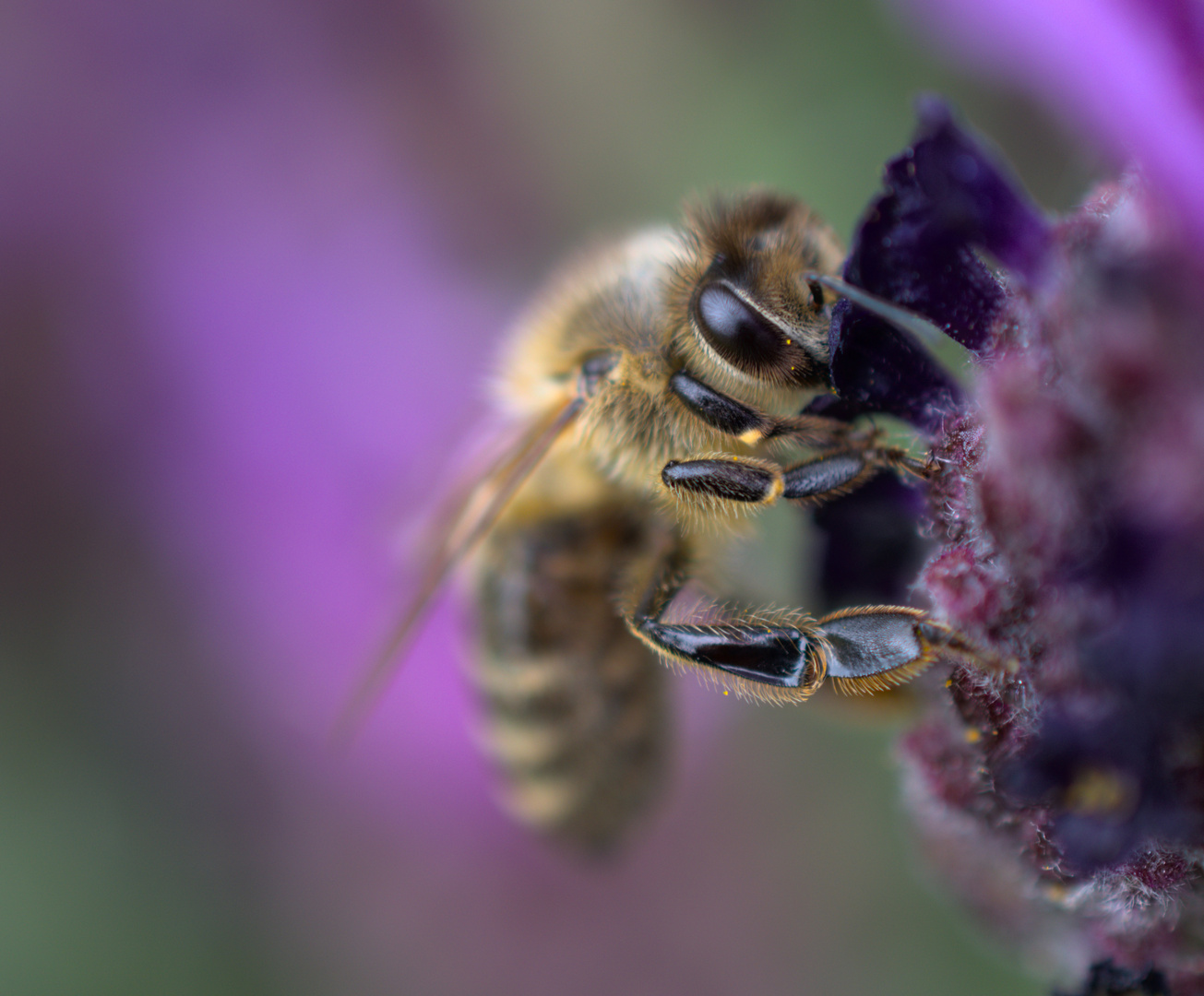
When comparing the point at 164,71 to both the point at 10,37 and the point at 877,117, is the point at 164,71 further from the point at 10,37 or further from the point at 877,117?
the point at 877,117

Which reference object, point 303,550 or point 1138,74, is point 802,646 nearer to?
point 1138,74

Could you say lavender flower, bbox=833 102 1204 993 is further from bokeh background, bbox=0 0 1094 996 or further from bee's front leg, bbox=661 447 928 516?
bokeh background, bbox=0 0 1094 996

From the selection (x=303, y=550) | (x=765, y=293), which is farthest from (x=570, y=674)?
(x=303, y=550)

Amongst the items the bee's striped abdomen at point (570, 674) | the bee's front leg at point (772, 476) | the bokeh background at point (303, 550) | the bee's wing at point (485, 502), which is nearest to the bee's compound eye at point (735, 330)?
the bee's front leg at point (772, 476)

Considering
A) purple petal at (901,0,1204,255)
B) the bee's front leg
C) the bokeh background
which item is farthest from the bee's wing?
the bokeh background

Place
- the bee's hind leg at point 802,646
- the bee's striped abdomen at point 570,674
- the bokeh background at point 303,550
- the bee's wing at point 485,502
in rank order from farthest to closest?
the bokeh background at point 303,550 < the bee's striped abdomen at point 570,674 < the bee's wing at point 485,502 < the bee's hind leg at point 802,646

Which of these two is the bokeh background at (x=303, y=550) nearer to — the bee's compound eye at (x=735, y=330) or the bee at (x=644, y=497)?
the bee at (x=644, y=497)

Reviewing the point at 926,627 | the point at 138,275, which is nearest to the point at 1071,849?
the point at 926,627
